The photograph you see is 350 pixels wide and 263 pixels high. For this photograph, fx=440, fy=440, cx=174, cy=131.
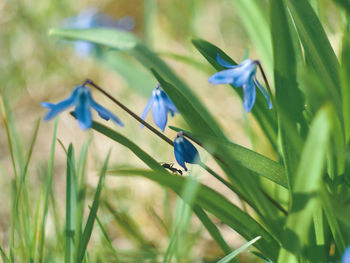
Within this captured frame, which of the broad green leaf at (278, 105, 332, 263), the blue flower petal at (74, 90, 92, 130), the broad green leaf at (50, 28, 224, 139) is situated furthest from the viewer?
the broad green leaf at (50, 28, 224, 139)

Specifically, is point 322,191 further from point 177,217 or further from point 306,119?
point 177,217

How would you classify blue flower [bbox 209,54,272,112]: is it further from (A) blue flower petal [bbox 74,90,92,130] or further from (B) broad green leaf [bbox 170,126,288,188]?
(A) blue flower petal [bbox 74,90,92,130]

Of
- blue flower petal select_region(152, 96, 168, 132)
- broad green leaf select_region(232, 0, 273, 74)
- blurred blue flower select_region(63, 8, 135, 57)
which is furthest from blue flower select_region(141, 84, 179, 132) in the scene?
blurred blue flower select_region(63, 8, 135, 57)

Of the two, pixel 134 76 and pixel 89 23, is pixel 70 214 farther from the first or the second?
pixel 89 23

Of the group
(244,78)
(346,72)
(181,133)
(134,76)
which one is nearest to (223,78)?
(244,78)

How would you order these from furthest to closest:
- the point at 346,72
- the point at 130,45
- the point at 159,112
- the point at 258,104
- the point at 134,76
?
the point at 134,76, the point at 130,45, the point at 258,104, the point at 159,112, the point at 346,72

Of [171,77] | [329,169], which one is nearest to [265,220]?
[329,169]

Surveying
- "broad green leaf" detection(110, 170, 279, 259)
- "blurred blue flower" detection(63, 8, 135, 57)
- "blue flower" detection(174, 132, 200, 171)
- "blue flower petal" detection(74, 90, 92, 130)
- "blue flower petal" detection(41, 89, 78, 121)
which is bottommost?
"broad green leaf" detection(110, 170, 279, 259)
